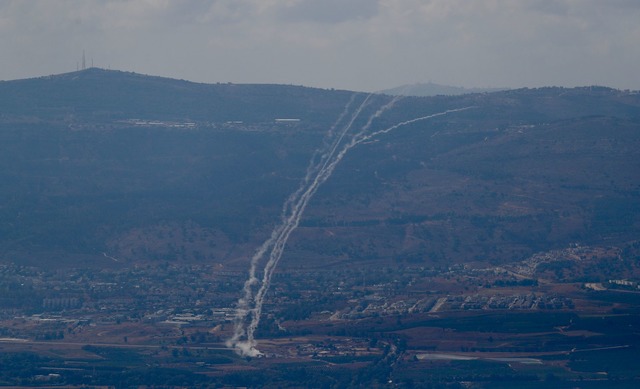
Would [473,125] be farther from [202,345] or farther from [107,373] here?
[107,373]

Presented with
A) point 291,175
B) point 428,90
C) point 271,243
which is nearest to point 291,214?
point 271,243

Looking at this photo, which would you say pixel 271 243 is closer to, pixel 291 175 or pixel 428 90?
pixel 291 175

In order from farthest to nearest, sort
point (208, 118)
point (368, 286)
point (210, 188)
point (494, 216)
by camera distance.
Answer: point (208, 118), point (210, 188), point (494, 216), point (368, 286)

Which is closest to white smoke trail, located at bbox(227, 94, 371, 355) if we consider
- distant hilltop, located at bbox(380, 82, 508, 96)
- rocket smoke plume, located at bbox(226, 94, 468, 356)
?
rocket smoke plume, located at bbox(226, 94, 468, 356)

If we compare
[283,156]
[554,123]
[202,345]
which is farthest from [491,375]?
[554,123]

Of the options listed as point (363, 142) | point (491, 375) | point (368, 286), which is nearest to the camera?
point (491, 375)

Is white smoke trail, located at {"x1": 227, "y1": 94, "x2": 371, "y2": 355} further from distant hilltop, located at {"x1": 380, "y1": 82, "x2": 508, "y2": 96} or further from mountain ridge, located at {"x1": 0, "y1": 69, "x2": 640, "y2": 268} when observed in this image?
distant hilltop, located at {"x1": 380, "y1": 82, "x2": 508, "y2": 96}

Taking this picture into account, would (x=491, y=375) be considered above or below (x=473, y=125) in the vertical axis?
below

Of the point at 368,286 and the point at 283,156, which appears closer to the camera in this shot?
the point at 368,286

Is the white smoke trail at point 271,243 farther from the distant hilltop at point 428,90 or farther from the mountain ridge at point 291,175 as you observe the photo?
the distant hilltop at point 428,90
